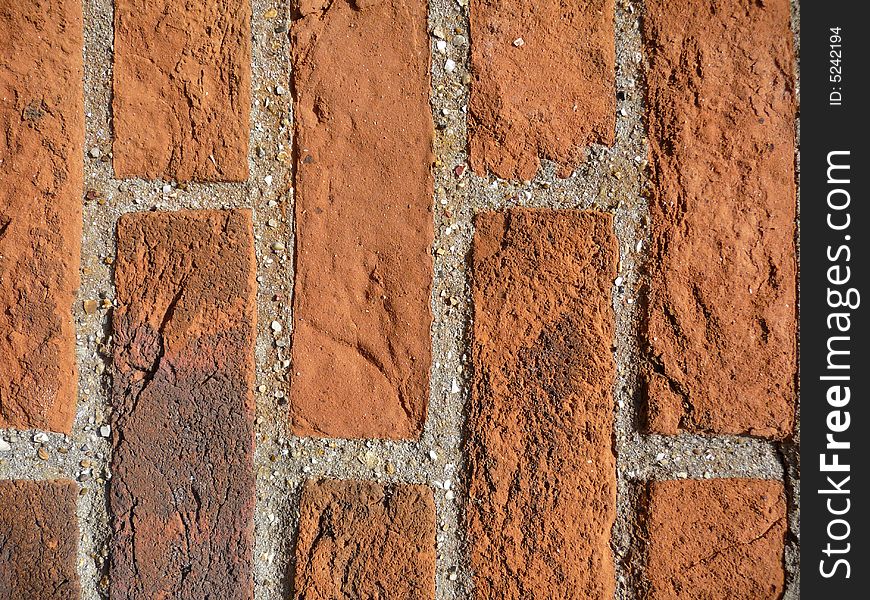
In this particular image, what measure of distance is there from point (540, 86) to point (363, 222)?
0.30 m

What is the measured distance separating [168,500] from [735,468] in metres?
0.77

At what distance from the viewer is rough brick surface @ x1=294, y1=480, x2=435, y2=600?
0.81 metres

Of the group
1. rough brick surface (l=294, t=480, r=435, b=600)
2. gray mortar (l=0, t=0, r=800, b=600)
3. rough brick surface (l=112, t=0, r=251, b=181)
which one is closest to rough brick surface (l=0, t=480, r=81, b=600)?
gray mortar (l=0, t=0, r=800, b=600)

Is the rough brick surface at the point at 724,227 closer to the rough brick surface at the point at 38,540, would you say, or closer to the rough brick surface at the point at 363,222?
the rough brick surface at the point at 363,222

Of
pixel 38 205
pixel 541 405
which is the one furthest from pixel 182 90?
Result: pixel 541 405

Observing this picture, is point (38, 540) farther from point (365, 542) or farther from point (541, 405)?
point (541, 405)

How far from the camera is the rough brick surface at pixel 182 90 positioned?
81 centimetres

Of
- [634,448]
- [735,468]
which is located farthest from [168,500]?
[735,468]

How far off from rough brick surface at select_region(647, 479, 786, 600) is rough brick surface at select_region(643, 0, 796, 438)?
85 mm

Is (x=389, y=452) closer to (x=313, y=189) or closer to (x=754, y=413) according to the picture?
(x=313, y=189)

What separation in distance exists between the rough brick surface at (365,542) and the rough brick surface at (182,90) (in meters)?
0.46

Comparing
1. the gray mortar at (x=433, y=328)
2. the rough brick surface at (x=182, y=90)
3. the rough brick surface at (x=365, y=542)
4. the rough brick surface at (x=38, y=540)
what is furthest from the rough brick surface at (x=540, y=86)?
Result: the rough brick surface at (x=38, y=540)

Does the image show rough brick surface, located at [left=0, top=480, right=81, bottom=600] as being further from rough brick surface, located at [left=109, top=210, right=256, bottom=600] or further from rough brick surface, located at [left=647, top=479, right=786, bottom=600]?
rough brick surface, located at [left=647, top=479, right=786, bottom=600]

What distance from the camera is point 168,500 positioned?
0.82m
